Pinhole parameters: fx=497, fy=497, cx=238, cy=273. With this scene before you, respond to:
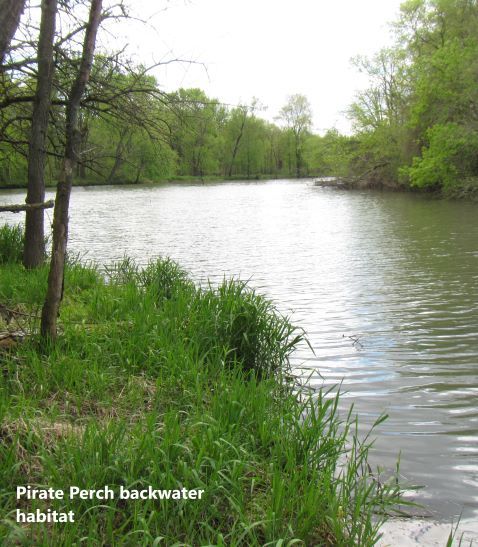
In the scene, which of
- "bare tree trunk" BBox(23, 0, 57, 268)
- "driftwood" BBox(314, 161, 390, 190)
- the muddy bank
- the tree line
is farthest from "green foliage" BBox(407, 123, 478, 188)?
the muddy bank

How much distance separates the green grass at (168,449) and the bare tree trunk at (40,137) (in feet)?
9.37

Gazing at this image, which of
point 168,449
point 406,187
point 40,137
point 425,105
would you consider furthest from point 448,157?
point 168,449

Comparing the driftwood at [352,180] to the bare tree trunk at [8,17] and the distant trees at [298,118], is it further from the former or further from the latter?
the distant trees at [298,118]

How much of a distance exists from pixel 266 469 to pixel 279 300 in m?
5.80

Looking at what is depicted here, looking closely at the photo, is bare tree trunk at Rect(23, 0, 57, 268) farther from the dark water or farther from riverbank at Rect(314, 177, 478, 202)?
riverbank at Rect(314, 177, 478, 202)

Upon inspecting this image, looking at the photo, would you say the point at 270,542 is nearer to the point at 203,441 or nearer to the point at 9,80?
the point at 203,441

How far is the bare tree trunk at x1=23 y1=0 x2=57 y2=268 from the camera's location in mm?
5590

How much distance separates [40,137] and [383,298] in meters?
5.98

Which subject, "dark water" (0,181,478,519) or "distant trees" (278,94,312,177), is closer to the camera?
"dark water" (0,181,478,519)

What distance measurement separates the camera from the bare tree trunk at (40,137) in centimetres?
559

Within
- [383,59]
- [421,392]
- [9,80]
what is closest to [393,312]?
[421,392]

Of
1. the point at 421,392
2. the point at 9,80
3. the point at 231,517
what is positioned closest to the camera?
the point at 231,517

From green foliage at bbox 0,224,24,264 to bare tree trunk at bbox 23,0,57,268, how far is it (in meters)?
0.76

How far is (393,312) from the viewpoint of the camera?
7.65 m
